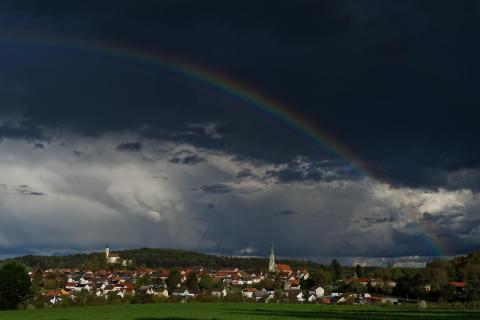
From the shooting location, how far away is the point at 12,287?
3903 inches

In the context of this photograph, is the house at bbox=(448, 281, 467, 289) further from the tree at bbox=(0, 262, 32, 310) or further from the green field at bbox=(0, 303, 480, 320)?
the tree at bbox=(0, 262, 32, 310)

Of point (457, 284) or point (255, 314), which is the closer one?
point (255, 314)

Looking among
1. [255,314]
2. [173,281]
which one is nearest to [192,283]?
[173,281]

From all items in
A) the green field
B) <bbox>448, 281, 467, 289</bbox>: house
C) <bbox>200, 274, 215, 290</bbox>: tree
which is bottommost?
<bbox>200, 274, 215, 290</bbox>: tree

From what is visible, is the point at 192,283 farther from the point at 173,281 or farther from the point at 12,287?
the point at 12,287

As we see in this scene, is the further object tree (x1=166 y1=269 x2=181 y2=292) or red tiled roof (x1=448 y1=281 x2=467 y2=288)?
tree (x1=166 y1=269 x2=181 y2=292)

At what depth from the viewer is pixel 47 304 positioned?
101 m

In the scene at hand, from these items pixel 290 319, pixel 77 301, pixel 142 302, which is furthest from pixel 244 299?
pixel 290 319

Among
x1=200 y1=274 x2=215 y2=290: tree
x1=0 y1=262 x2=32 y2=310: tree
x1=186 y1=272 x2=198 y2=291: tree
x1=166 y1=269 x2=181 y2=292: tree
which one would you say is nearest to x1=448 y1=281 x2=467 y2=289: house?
x1=186 y1=272 x2=198 y2=291: tree

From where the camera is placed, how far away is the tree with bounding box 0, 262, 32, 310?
324 feet

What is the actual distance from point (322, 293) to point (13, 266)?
98.7 meters

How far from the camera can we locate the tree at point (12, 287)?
324ft

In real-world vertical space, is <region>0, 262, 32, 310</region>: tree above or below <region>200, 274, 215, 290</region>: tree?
above

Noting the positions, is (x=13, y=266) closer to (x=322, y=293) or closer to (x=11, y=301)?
(x=11, y=301)
